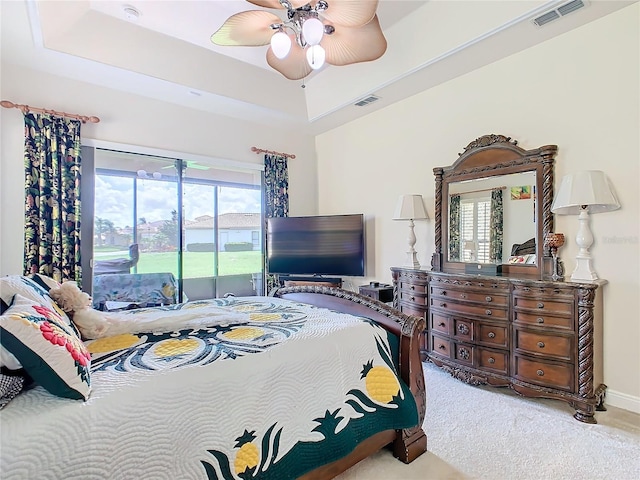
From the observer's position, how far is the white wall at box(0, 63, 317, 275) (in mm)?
3193

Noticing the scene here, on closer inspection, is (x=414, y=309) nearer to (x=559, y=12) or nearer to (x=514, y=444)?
(x=514, y=444)

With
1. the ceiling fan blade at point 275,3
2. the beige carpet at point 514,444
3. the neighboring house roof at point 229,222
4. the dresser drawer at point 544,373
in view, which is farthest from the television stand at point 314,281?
the ceiling fan blade at point 275,3

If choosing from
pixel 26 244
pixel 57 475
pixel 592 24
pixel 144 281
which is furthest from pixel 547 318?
pixel 26 244

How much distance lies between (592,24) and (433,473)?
3.44 m

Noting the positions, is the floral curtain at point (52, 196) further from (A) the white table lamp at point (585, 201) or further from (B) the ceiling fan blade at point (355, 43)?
(A) the white table lamp at point (585, 201)

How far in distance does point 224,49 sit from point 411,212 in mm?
2761

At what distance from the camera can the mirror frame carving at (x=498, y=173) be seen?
286cm

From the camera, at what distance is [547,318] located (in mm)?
2516

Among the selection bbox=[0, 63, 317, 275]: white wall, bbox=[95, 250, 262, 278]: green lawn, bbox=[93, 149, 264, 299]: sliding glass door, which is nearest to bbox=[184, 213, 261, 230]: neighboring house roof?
bbox=[93, 149, 264, 299]: sliding glass door

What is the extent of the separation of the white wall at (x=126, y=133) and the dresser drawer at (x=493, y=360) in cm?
322

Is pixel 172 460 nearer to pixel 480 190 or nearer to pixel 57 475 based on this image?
pixel 57 475

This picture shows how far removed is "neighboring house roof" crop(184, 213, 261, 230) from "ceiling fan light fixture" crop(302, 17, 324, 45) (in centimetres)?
297

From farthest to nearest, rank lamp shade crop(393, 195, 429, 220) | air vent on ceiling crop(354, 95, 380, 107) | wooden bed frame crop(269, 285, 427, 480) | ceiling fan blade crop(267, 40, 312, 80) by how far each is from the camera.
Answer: air vent on ceiling crop(354, 95, 380, 107) → lamp shade crop(393, 195, 429, 220) → ceiling fan blade crop(267, 40, 312, 80) → wooden bed frame crop(269, 285, 427, 480)

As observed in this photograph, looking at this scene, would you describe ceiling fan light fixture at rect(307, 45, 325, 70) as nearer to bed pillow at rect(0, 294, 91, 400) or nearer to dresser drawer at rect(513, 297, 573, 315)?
bed pillow at rect(0, 294, 91, 400)
